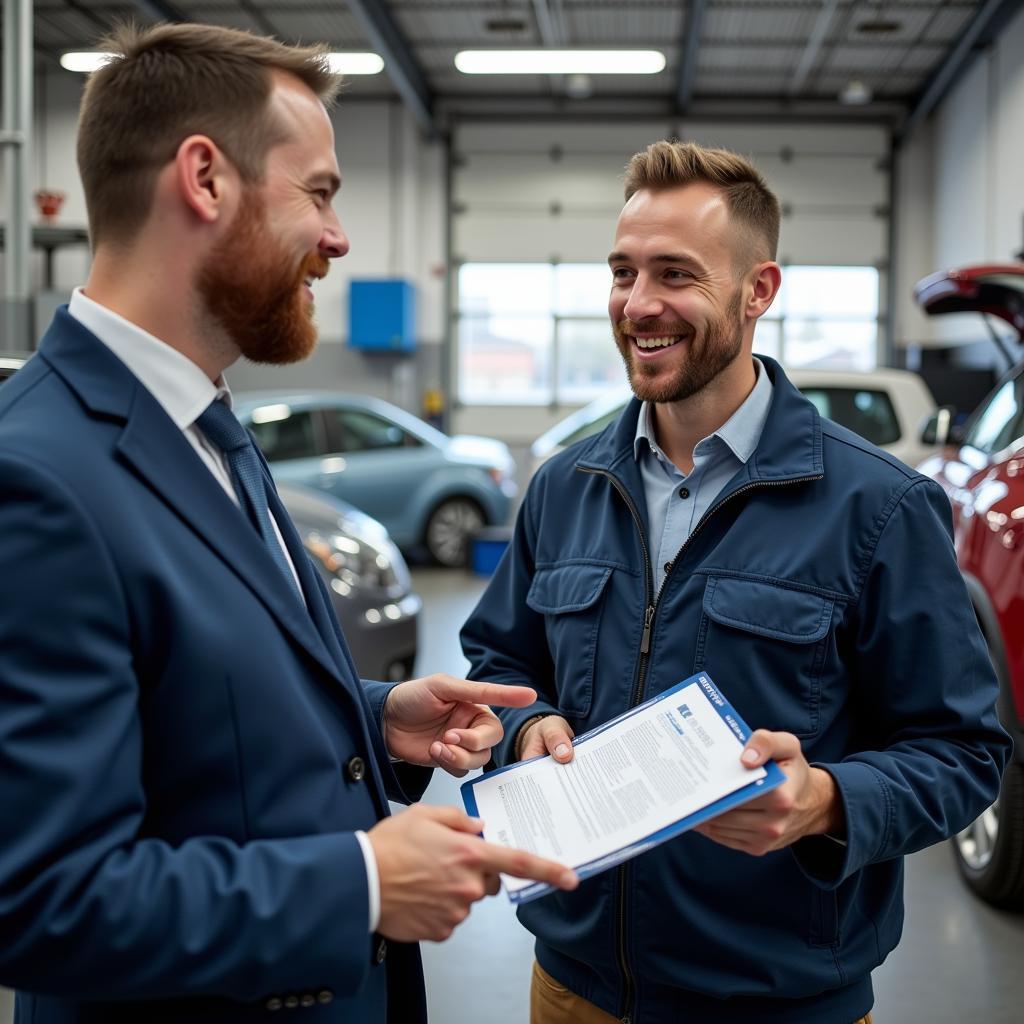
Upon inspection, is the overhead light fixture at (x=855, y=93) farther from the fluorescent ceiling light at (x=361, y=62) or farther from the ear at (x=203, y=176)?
the ear at (x=203, y=176)

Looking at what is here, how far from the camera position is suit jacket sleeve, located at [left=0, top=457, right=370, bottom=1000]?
0.93 m

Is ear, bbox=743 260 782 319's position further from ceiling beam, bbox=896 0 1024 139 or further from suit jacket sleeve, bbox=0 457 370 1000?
ceiling beam, bbox=896 0 1024 139

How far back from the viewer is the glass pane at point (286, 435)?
28.3ft

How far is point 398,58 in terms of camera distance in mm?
12109

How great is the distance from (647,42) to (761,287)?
11848 millimetres

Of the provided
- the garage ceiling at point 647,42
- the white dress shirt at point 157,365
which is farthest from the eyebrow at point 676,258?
the garage ceiling at point 647,42

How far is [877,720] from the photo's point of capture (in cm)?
156

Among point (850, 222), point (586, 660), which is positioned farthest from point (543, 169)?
point (586, 660)

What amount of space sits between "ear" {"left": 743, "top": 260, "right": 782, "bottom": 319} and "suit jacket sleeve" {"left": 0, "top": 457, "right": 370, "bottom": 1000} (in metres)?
1.18

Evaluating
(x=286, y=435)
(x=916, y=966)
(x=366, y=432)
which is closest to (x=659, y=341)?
(x=916, y=966)

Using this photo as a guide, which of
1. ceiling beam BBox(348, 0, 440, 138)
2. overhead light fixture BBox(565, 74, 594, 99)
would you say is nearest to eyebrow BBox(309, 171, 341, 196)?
ceiling beam BBox(348, 0, 440, 138)

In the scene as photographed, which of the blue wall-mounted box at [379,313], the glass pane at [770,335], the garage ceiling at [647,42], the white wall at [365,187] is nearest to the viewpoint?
the garage ceiling at [647,42]

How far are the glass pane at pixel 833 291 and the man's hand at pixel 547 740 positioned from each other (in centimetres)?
1336

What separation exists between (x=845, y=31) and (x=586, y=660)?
12.2m
